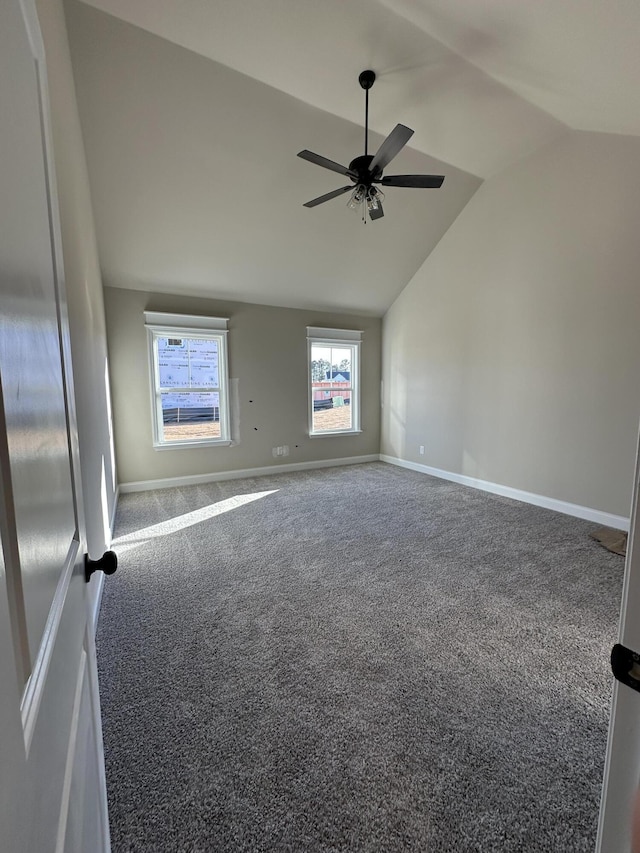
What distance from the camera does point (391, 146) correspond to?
238 centimetres

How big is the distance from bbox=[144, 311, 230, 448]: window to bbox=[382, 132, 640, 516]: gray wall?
287 cm

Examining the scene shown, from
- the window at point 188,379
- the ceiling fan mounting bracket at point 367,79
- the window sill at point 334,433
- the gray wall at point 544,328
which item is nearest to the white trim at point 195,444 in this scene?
the window at point 188,379

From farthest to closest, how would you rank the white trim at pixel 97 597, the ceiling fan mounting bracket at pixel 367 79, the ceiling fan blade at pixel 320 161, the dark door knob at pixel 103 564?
the ceiling fan mounting bracket at pixel 367 79 < the ceiling fan blade at pixel 320 161 < the white trim at pixel 97 597 < the dark door knob at pixel 103 564

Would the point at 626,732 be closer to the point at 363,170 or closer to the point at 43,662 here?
the point at 43,662

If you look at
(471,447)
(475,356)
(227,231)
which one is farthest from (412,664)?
(227,231)

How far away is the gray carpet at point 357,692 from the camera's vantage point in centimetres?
113

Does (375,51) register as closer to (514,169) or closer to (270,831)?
(514,169)

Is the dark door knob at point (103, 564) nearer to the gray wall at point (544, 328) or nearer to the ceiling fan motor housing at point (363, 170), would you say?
the ceiling fan motor housing at point (363, 170)

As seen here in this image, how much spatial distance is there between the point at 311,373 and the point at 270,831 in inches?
198

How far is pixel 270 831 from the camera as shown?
3.59 feet

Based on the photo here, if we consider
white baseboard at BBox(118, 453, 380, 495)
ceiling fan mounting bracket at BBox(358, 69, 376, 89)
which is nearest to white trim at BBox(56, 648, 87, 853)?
ceiling fan mounting bracket at BBox(358, 69, 376, 89)

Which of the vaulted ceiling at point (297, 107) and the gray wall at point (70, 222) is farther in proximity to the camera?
the vaulted ceiling at point (297, 107)

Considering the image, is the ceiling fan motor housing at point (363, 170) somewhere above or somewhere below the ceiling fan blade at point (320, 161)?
above

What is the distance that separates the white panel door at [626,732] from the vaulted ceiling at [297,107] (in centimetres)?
277
